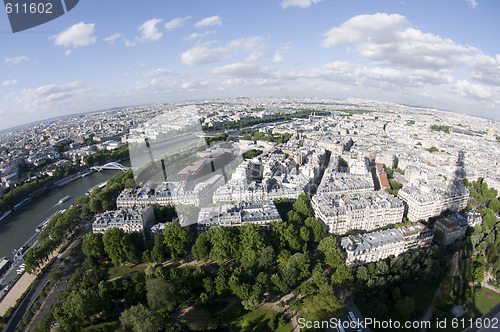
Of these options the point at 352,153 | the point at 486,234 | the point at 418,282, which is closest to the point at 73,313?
the point at 418,282

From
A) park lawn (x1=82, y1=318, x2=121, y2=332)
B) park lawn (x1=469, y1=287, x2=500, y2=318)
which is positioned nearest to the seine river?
park lawn (x1=82, y1=318, x2=121, y2=332)

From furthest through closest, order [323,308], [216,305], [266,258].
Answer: [266,258], [216,305], [323,308]

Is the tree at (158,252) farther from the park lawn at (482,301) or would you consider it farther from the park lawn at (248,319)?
the park lawn at (482,301)

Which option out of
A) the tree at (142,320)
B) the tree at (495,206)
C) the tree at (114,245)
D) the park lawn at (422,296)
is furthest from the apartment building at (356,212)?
the tree at (114,245)

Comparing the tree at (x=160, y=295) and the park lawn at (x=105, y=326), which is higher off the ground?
the tree at (x=160, y=295)

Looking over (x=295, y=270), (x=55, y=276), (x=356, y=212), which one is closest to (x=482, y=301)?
(x=356, y=212)

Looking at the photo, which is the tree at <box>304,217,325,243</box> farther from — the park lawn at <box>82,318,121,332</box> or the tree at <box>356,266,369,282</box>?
the park lawn at <box>82,318,121,332</box>

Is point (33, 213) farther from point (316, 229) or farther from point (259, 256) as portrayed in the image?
point (316, 229)
